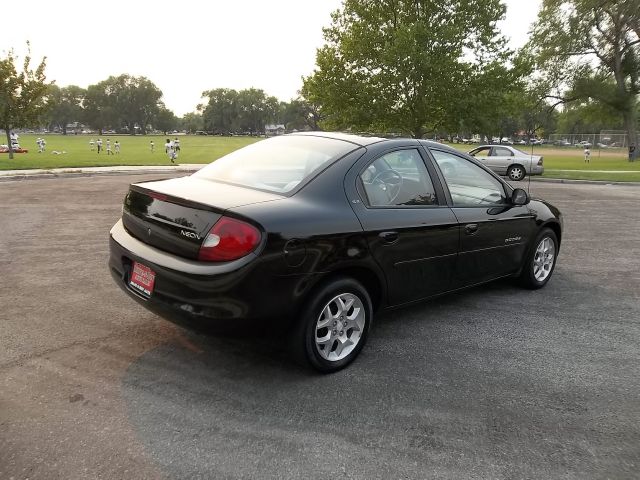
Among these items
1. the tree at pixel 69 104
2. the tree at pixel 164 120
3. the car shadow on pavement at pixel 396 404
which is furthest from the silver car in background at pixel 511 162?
the tree at pixel 69 104

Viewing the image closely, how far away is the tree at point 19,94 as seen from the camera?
2306 centimetres

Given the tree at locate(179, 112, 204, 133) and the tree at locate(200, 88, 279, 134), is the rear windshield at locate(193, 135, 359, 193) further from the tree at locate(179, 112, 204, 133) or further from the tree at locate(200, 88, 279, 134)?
the tree at locate(179, 112, 204, 133)

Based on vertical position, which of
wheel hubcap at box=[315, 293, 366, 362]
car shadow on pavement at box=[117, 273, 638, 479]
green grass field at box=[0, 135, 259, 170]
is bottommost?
car shadow on pavement at box=[117, 273, 638, 479]

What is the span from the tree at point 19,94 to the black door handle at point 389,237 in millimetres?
24931

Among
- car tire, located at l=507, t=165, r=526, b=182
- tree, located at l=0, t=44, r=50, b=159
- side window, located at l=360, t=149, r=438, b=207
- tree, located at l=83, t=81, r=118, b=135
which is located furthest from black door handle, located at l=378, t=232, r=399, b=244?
tree, located at l=83, t=81, r=118, b=135

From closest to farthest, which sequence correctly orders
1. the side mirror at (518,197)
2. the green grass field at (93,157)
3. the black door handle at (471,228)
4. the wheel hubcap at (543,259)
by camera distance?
the black door handle at (471,228)
the side mirror at (518,197)
the wheel hubcap at (543,259)
the green grass field at (93,157)

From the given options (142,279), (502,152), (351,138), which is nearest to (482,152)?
(502,152)

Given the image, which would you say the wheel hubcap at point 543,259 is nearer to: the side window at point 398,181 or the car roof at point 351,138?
the side window at point 398,181

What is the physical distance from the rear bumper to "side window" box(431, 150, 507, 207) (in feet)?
6.22

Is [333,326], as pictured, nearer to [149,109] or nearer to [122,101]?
[122,101]

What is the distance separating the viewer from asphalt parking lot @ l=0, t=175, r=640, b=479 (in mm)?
2426

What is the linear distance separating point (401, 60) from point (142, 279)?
21.1 m

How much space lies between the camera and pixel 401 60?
2206cm

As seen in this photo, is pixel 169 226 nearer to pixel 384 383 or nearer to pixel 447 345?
pixel 384 383
